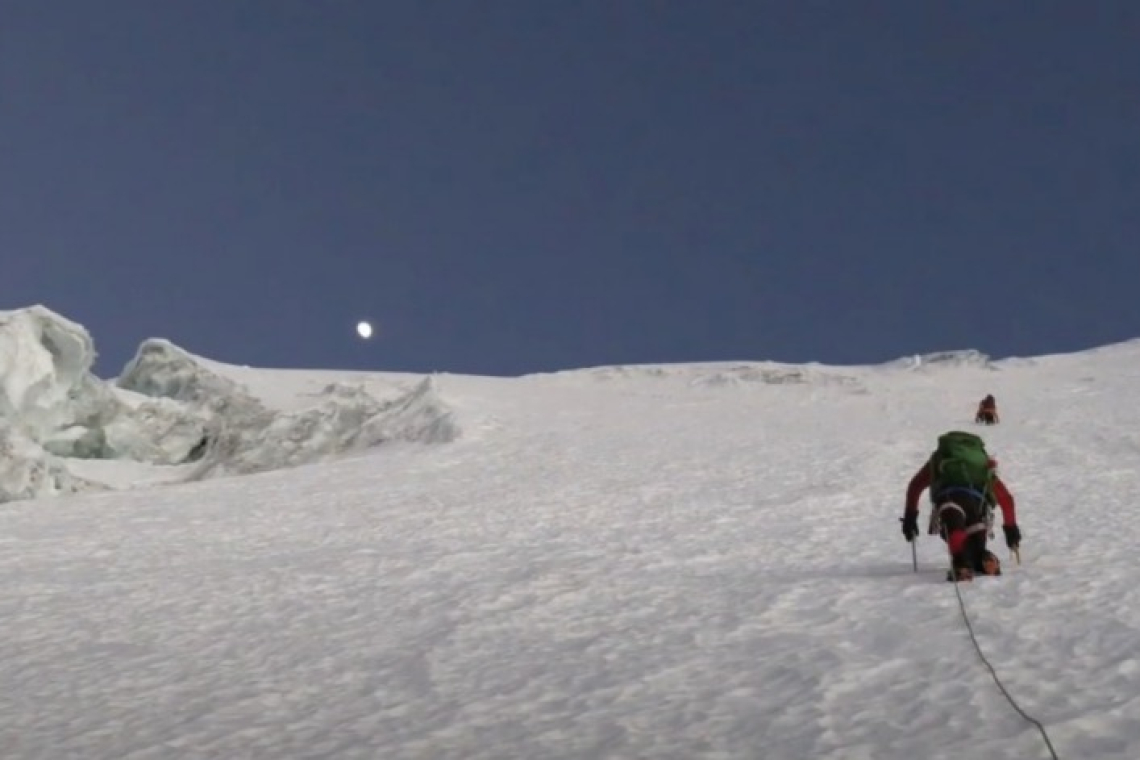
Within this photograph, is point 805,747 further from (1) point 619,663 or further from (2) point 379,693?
(2) point 379,693

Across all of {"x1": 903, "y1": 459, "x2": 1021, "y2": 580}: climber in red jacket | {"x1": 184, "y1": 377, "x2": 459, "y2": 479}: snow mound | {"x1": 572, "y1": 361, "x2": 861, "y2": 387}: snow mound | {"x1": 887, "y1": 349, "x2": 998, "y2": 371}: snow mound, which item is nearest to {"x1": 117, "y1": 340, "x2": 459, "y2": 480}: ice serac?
{"x1": 184, "y1": 377, "x2": 459, "y2": 479}: snow mound

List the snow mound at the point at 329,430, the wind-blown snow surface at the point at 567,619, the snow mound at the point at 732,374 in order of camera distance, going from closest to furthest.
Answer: the wind-blown snow surface at the point at 567,619 < the snow mound at the point at 329,430 < the snow mound at the point at 732,374

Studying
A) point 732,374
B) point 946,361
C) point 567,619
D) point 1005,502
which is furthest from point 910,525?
point 946,361

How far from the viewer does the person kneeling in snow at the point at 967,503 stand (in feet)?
25.9

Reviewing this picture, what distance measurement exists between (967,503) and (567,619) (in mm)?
3422

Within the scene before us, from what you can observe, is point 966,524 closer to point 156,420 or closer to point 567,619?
point 567,619

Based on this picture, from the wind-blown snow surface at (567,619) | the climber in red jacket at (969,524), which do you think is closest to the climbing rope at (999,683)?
the wind-blown snow surface at (567,619)

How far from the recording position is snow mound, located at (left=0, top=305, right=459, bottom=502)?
2588 cm

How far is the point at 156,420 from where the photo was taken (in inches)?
1410

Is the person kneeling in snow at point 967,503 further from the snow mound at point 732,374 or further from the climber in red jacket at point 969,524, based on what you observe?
the snow mound at point 732,374

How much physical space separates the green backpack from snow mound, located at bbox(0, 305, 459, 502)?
17786 millimetres

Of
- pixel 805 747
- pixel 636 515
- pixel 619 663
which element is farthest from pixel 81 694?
pixel 636 515

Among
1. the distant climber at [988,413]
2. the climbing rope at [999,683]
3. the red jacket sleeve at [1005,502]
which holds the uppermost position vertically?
the distant climber at [988,413]

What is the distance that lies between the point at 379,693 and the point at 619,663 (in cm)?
155
